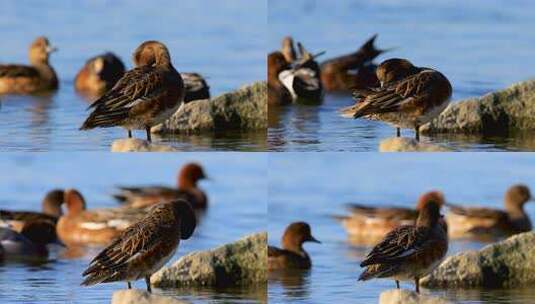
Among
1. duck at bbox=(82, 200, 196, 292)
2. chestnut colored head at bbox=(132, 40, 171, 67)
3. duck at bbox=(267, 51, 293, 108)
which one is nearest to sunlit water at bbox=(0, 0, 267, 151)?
duck at bbox=(267, 51, 293, 108)

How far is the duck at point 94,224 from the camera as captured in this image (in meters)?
17.8

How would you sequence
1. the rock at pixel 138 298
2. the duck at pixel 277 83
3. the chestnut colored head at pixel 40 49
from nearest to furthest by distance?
the rock at pixel 138 298 < the duck at pixel 277 83 < the chestnut colored head at pixel 40 49

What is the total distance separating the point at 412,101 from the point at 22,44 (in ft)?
29.7

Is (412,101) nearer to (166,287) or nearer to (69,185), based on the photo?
(166,287)

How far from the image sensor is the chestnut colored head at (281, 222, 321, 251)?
16247 mm

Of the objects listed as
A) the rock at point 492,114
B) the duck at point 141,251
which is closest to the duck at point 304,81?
the rock at point 492,114

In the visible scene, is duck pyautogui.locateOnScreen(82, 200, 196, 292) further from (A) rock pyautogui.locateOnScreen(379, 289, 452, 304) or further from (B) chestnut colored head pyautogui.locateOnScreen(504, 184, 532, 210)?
(B) chestnut colored head pyautogui.locateOnScreen(504, 184, 532, 210)

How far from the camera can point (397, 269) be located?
1282 cm

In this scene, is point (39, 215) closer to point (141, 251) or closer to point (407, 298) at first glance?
point (141, 251)

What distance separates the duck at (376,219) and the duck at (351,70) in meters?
1.15

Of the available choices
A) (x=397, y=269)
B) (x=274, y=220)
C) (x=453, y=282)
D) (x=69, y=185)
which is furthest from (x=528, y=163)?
(x=397, y=269)

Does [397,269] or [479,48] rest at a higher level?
[479,48]

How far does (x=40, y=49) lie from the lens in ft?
67.3

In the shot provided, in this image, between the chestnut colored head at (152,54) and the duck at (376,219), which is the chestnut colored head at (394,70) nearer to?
the chestnut colored head at (152,54)
